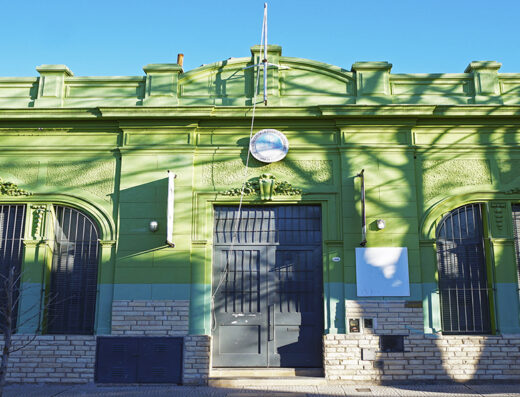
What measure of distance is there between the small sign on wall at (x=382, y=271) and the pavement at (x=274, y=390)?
1.82m

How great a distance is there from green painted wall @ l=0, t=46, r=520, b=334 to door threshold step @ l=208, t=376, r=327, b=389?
39.3 inches

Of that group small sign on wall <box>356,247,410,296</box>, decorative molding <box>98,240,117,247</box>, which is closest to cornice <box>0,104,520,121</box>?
decorative molding <box>98,240,117,247</box>

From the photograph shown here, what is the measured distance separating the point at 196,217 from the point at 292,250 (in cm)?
213

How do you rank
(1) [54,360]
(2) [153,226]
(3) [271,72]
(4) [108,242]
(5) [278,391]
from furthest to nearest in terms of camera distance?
1. (3) [271,72]
2. (4) [108,242]
3. (2) [153,226]
4. (1) [54,360]
5. (5) [278,391]

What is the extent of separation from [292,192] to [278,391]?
13.0 ft

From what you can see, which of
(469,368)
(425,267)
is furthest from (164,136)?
(469,368)

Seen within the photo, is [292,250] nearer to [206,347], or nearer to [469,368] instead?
[206,347]

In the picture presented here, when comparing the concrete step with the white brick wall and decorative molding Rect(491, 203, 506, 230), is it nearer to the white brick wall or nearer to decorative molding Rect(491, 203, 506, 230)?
the white brick wall

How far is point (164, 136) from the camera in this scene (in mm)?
11609

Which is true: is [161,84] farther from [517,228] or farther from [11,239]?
[517,228]

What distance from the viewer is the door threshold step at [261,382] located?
10.3 metres

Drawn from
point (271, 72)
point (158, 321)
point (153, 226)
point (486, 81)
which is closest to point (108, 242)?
point (153, 226)

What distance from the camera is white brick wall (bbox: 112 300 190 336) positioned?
423 inches

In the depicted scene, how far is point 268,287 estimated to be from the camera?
11133 millimetres
